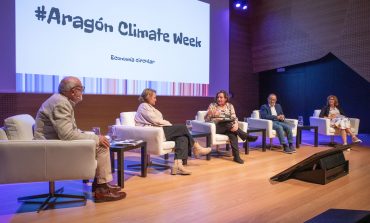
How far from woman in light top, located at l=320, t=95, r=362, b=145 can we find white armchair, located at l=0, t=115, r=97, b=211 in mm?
5241

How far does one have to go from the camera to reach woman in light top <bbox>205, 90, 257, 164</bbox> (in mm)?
5387

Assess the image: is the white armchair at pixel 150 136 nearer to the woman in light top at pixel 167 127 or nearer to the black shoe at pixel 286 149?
the woman in light top at pixel 167 127

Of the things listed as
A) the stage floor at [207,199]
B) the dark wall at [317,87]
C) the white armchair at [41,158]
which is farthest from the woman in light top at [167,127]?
the dark wall at [317,87]

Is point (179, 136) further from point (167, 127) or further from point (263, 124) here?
point (263, 124)

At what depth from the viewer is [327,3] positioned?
28.6ft

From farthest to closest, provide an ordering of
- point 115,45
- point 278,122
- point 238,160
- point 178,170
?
point 115,45 → point 278,122 → point 238,160 → point 178,170

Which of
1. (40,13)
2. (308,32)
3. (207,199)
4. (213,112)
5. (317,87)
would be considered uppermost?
(308,32)

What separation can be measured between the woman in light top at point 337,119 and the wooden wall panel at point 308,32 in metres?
1.79

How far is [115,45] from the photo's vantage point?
6613mm

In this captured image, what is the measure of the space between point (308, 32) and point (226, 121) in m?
5.10

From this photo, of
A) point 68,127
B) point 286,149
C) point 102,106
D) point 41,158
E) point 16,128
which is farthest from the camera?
point 102,106

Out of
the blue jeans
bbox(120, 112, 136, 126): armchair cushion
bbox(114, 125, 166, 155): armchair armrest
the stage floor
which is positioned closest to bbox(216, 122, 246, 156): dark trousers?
the stage floor

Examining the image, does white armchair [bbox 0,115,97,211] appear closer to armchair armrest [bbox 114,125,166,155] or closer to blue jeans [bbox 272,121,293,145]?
armchair armrest [bbox 114,125,166,155]

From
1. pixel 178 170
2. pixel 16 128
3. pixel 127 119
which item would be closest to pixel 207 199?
pixel 178 170
